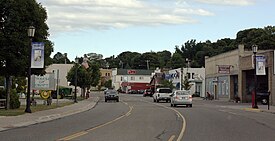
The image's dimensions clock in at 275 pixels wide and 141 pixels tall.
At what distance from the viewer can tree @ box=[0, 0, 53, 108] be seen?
28688mm

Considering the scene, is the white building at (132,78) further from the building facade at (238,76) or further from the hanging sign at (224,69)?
the hanging sign at (224,69)

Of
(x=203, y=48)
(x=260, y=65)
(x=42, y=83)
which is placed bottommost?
(x=42, y=83)

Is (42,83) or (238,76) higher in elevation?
(238,76)

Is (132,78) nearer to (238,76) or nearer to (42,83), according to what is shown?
(238,76)

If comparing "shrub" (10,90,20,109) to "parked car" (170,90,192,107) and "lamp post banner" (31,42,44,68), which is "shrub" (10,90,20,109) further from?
"parked car" (170,90,192,107)

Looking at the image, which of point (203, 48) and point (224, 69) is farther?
point (203, 48)

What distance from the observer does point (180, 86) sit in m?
97.1

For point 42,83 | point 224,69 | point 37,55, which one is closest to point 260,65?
point 42,83

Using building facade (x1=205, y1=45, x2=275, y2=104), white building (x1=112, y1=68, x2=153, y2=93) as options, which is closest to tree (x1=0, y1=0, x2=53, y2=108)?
building facade (x1=205, y1=45, x2=275, y2=104)

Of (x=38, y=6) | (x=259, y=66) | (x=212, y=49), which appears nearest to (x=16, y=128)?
(x=38, y=6)

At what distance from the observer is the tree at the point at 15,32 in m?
28.7

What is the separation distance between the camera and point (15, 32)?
28.8 metres

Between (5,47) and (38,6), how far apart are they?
4071mm

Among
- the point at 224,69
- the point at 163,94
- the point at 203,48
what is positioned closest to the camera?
the point at 163,94
